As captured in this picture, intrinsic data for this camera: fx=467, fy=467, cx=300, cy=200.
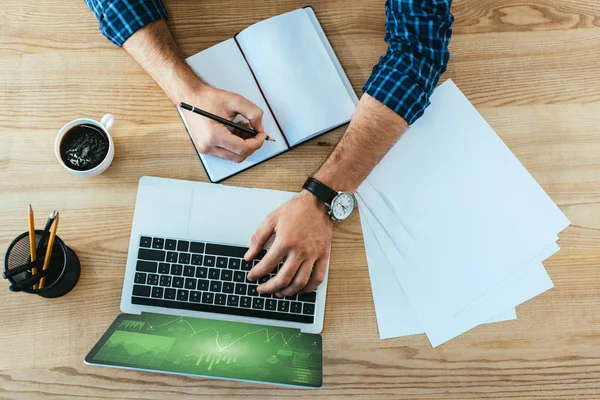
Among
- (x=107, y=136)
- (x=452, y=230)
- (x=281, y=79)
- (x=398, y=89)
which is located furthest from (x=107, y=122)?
(x=452, y=230)

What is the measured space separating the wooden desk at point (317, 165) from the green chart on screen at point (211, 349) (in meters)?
0.09

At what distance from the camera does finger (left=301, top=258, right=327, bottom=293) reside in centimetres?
96

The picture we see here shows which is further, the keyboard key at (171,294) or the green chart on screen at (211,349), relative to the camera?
the keyboard key at (171,294)

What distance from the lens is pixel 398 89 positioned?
0.96 m

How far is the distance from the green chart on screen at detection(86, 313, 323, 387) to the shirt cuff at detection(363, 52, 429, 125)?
0.50 m

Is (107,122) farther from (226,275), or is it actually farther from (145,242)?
(226,275)

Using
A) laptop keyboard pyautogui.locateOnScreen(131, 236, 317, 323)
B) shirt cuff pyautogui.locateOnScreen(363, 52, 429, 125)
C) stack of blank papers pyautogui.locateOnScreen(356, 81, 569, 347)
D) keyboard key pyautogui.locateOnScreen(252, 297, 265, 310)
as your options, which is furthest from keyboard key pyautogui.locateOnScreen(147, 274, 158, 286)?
shirt cuff pyautogui.locateOnScreen(363, 52, 429, 125)

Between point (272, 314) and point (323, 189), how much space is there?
10.9 inches

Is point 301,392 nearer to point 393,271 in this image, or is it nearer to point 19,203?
point 393,271

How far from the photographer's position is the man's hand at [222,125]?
95 centimetres

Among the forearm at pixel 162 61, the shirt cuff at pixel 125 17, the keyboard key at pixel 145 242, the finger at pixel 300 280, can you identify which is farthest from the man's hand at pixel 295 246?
the shirt cuff at pixel 125 17

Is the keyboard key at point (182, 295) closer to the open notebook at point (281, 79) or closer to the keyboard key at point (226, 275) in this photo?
the keyboard key at point (226, 275)

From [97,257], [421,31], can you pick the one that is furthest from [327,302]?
[421,31]

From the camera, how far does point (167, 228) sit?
0.99 m
